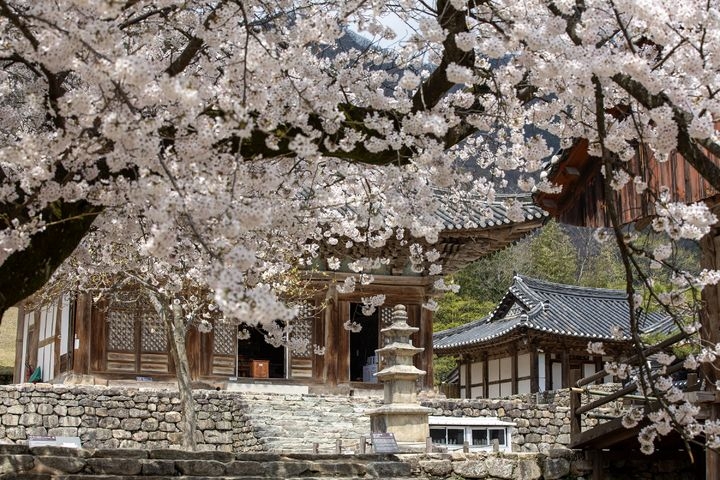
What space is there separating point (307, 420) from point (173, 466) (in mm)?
9229

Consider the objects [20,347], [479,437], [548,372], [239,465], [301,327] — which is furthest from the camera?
[548,372]

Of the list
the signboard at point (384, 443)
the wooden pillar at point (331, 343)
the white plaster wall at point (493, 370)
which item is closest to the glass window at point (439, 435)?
the wooden pillar at point (331, 343)

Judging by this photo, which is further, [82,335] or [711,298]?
[82,335]

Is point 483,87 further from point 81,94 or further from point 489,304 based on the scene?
point 489,304

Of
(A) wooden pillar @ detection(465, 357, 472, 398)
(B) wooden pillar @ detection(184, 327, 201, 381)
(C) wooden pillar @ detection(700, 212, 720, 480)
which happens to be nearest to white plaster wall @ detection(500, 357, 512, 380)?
(A) wooden pillar @ detection(465, 357, 472, 398)

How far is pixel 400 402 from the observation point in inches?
536

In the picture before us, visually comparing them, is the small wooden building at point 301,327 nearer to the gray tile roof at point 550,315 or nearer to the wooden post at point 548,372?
the gray tile roof at point 550,315

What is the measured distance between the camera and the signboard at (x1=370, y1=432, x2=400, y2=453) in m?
12.0

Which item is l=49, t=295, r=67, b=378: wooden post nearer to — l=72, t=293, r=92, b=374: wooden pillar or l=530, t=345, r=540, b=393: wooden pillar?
l=72, t=293, r=92, b=374: wooden pillar

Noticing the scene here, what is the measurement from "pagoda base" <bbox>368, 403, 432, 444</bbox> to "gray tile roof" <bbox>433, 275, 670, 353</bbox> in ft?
45.1

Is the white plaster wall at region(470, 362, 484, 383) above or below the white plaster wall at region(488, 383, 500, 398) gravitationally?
above

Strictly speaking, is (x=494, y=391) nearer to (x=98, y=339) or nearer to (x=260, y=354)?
(x=260, y=354)

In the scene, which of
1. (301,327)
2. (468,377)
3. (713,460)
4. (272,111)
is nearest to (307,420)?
(301,327)

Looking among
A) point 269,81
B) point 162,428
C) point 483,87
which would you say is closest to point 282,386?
point 162,428
